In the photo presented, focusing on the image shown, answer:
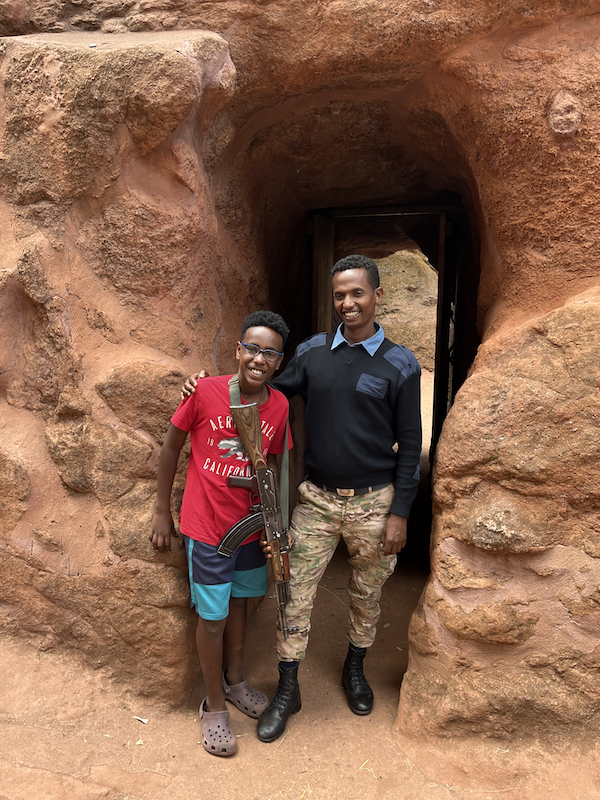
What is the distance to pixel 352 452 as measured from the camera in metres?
2.21

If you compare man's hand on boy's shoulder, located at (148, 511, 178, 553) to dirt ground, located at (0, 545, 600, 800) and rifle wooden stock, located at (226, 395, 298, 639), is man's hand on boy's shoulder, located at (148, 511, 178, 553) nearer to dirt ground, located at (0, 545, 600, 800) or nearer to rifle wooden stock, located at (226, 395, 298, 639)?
rifle wooden stock, located at (226, 395, 298, 639)

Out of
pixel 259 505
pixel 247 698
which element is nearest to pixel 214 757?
pixel 247 698

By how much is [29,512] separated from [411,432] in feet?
5.09

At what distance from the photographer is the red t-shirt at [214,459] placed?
7.01 feet

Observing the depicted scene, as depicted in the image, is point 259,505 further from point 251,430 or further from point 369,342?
point 369,342

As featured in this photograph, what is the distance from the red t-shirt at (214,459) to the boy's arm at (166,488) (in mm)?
55

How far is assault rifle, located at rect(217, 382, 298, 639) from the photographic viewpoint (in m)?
2.08

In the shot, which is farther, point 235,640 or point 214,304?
point 214,304

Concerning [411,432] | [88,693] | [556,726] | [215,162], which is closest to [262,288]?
[215,162]

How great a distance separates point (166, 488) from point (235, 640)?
0.71m

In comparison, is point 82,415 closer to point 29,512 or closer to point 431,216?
point 29,512

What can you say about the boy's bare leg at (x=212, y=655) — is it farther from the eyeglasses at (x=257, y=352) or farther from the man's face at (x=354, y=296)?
the man's face at (x=354, y=296)

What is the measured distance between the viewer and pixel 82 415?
2369 mm

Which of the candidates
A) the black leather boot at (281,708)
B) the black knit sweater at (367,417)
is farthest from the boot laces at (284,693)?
the black knit sweater at (367,417)
